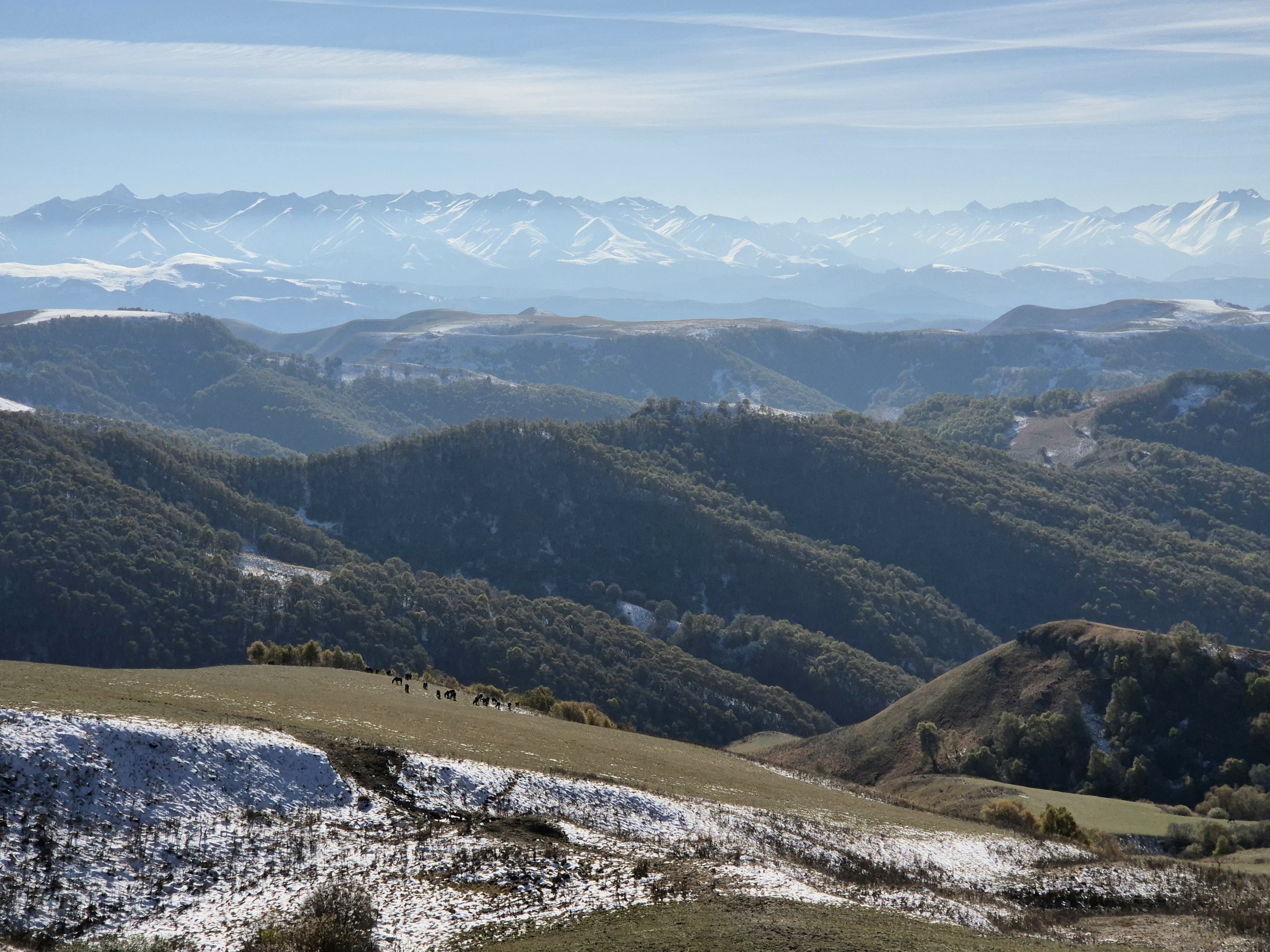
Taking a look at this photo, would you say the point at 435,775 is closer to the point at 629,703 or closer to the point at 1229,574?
the point at 629,703

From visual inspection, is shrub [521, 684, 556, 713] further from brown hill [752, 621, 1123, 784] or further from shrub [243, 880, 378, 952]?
shrub [243, 880, 378, 952]

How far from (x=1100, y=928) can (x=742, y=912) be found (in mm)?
14163

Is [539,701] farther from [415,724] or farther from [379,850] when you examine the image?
[379,850]

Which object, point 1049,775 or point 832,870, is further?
point 1049,775

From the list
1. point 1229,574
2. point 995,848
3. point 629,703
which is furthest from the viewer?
point 1229,574

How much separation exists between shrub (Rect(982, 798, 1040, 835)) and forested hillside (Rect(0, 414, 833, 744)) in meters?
67.9

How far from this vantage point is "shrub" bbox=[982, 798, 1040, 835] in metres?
56.1

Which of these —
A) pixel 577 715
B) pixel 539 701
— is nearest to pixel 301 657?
pixel 539 701

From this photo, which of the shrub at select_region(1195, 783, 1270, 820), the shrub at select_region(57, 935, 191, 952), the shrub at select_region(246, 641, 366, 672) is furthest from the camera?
the shrub at select_region(246, 641, 366, 672)

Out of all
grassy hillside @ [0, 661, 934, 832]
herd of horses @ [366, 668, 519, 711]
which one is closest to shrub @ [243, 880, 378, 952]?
grassy hillside @ [0, 661, 934, 832]

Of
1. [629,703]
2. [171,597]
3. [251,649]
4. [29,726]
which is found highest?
[29,726]

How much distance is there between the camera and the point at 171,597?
135 meters

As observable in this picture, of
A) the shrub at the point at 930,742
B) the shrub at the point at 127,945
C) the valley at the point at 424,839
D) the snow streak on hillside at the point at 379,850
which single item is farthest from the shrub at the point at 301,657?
the shrub at the point at 127,945

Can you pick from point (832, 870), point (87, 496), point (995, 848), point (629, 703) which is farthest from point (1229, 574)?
point (87, 496)
